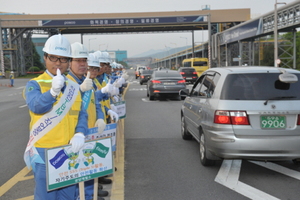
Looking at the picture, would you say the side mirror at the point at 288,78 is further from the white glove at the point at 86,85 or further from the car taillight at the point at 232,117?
the white glove at the point at 86,85

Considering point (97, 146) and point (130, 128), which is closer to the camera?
point (97, 146)

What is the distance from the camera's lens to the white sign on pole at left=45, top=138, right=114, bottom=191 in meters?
2.82

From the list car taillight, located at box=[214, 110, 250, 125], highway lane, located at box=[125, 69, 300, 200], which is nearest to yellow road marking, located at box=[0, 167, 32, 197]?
highway lane, located at box=[125, 69, 300, 200]

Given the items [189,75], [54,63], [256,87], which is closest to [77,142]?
[54,63]

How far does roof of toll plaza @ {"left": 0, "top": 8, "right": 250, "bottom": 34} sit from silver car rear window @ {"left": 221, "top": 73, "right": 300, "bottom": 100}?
4718 cm

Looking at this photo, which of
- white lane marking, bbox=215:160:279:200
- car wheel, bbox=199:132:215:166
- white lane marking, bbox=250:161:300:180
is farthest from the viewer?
car wheel, bbox=199:132:215:166

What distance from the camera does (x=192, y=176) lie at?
531 centimetres

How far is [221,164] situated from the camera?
19.7ft

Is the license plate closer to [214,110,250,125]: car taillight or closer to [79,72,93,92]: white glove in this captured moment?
[214,110,250,125]: car taillight

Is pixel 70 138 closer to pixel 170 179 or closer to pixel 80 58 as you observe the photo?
pixel 80 58

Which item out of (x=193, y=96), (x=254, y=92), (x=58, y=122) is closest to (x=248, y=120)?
(x=254, y=92)

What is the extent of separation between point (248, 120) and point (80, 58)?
251cm

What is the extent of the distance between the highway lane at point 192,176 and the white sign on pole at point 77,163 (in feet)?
4.86

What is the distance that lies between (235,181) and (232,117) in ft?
3.08
